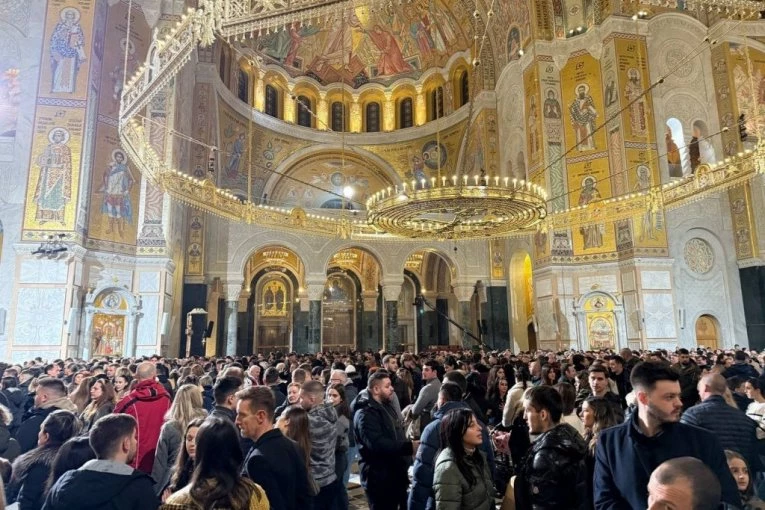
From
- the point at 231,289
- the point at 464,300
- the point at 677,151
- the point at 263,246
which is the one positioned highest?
the point at 677,151

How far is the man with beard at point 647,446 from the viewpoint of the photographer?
7.40ft

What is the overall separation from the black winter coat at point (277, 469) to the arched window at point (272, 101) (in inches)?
975

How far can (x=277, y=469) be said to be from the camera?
108 inches

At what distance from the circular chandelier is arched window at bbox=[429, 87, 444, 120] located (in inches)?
502

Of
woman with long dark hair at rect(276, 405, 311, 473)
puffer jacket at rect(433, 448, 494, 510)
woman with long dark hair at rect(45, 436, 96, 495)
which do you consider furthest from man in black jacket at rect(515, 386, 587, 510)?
woman with long dark hair at rect(45, 436, 96, 495)

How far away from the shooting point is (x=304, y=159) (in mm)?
27000

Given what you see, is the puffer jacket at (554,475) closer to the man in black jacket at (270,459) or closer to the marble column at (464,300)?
the man in black jacket at (270,459)

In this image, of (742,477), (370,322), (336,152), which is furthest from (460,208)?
(336,152)

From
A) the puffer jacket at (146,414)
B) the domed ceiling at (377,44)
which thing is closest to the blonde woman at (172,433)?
the puffer jacket at (146,414)

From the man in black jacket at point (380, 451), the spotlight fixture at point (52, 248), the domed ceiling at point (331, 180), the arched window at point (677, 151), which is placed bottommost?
the man in black jacket at point (380, 451)

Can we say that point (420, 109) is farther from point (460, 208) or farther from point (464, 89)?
point (460, 208)

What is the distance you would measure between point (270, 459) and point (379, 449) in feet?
5.18

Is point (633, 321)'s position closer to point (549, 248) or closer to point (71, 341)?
point (549, 248)

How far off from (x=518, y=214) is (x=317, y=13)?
7432 mm
